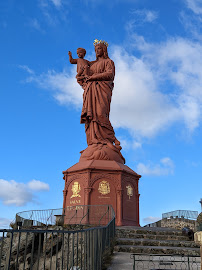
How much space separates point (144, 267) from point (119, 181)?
9.84m

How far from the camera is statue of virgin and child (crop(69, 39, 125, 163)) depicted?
749 inches

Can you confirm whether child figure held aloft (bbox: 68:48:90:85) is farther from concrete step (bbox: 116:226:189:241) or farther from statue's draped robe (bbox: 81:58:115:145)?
concrete step (bbox: 116:226:189:241)

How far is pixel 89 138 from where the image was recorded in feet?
66.0

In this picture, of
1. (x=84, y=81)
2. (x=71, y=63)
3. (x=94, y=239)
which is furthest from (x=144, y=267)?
(x=71, y=63)

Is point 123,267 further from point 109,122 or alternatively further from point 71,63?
point 71,63

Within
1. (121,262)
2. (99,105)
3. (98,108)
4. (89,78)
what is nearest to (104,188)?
(98,108)

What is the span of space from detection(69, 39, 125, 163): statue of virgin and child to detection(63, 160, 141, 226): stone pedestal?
1064 millimetres

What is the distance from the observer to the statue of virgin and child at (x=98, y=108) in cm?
1902

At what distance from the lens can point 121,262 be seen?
784 centimetres

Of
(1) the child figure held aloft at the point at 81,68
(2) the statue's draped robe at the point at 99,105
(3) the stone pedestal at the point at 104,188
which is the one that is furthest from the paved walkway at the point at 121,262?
(1) the child figure held aloft at the point at 81,68

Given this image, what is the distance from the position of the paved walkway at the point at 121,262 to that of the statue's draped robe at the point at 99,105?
11121 millimetres

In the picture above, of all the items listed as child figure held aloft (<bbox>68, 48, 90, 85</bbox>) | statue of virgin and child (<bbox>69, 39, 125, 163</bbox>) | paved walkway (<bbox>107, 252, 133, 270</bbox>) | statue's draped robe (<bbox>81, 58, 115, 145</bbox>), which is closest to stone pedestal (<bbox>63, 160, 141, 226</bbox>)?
statue of virgin and child (<bbox>69, 39, 125, 163</bbox>)

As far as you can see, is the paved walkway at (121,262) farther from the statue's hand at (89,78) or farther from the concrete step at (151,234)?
the statue's hand at (89,78)

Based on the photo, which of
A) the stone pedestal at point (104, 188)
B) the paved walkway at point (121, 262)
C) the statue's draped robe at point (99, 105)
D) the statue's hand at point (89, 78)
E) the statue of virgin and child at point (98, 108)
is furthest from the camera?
the statue's hand at point (89, 78)
